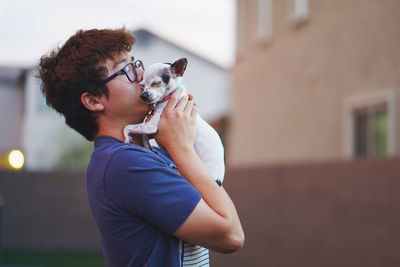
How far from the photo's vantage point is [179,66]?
264cm

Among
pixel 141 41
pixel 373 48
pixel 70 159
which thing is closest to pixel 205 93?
pixel 141 41

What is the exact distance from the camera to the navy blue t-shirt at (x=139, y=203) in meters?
1.82

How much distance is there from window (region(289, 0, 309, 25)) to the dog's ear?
8.71 meters

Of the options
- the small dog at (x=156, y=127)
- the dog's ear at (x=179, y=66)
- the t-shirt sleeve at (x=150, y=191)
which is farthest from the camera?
the dog's ear at (x=179, y=66)

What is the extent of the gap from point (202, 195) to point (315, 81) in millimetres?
9134

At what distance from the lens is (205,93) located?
29062 mm

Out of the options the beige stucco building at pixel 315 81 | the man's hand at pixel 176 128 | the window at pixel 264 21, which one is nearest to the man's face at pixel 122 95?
the man's hand at pixel 176 128

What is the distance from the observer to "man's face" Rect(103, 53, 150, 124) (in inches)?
81.0

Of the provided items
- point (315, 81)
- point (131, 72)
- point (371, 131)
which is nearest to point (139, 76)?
point (131, 72)

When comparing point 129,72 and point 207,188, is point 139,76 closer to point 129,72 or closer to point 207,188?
point 129,72

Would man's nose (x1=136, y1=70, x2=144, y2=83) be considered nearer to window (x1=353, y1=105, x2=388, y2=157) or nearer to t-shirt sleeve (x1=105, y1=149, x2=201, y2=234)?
t-shirt sleeve (x1=105, y1=149, x2=201, y2=234)

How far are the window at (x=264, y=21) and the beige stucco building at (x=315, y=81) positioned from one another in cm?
2

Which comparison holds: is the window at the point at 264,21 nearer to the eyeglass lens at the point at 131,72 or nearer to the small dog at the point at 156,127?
the small dog at the point at 156,127

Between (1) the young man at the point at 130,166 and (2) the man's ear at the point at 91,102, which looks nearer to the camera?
(1) the young man at the point at 130,166
